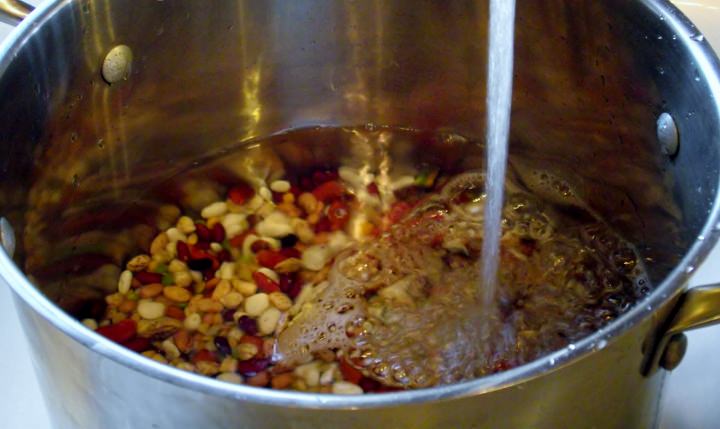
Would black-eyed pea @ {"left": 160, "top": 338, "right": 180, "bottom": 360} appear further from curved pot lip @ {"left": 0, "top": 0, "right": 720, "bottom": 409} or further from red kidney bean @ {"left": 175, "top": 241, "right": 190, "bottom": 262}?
curved pot lip @ {"left": 0, "top": 0, "right": 720, "bottom": 409}

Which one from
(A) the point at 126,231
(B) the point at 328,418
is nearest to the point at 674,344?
(B) the point at 328,418

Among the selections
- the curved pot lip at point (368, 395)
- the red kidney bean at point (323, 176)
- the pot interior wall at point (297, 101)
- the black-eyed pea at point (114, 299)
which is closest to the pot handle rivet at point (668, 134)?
the pot interior wall at point (297, 101)

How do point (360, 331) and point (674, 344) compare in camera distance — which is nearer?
point (674, 344)

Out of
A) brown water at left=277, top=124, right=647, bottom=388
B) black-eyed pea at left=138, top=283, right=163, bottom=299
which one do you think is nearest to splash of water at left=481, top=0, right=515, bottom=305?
brown water at left=277, top=124, right=647, bottom=388

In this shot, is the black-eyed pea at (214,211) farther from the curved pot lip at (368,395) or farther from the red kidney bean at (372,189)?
the curved pot lip at (368,395)

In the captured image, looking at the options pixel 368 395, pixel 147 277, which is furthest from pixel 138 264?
pixel 368 395

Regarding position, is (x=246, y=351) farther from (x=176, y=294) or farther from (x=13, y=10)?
(x=13, y=10)

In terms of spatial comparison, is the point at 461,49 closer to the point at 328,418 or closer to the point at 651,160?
the point at 651,160
